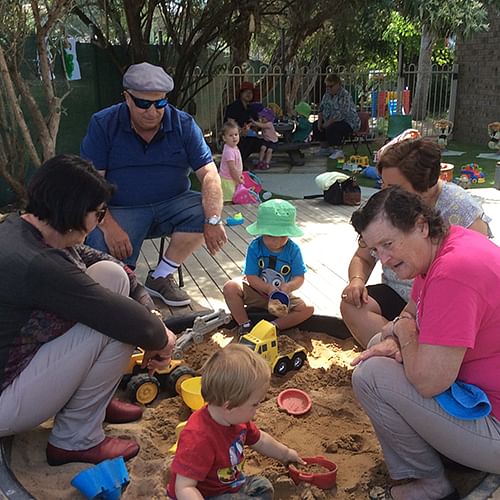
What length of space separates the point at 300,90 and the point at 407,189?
15.2 m

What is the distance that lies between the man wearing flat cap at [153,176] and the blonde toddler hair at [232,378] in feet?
6.26

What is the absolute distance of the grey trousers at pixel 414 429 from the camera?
1795 millimetres

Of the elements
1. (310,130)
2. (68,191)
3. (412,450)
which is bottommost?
(310,130)

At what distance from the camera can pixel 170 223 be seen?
12.6 ft

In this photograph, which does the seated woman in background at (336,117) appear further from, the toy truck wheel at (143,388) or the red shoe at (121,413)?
the red shoe at (121,413)

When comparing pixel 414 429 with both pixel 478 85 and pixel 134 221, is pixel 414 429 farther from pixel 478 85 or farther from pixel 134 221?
pixel 478 85

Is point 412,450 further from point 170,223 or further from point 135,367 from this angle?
point 170,223

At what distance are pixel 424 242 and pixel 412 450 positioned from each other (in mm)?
681

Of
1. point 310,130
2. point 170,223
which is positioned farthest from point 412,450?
point 310,130

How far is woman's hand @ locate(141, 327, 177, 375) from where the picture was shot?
2391mm

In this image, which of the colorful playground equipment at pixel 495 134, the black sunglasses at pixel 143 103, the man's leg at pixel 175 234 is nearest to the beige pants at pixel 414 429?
the man's leg at pixel 175 234

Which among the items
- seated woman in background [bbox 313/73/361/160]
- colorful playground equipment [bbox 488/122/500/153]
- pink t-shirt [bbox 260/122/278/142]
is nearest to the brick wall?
colorful playground equipment [bbox 488/122/500/153]

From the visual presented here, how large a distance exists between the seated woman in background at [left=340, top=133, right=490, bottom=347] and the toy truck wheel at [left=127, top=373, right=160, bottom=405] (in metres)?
0.99

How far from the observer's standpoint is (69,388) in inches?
80.8
